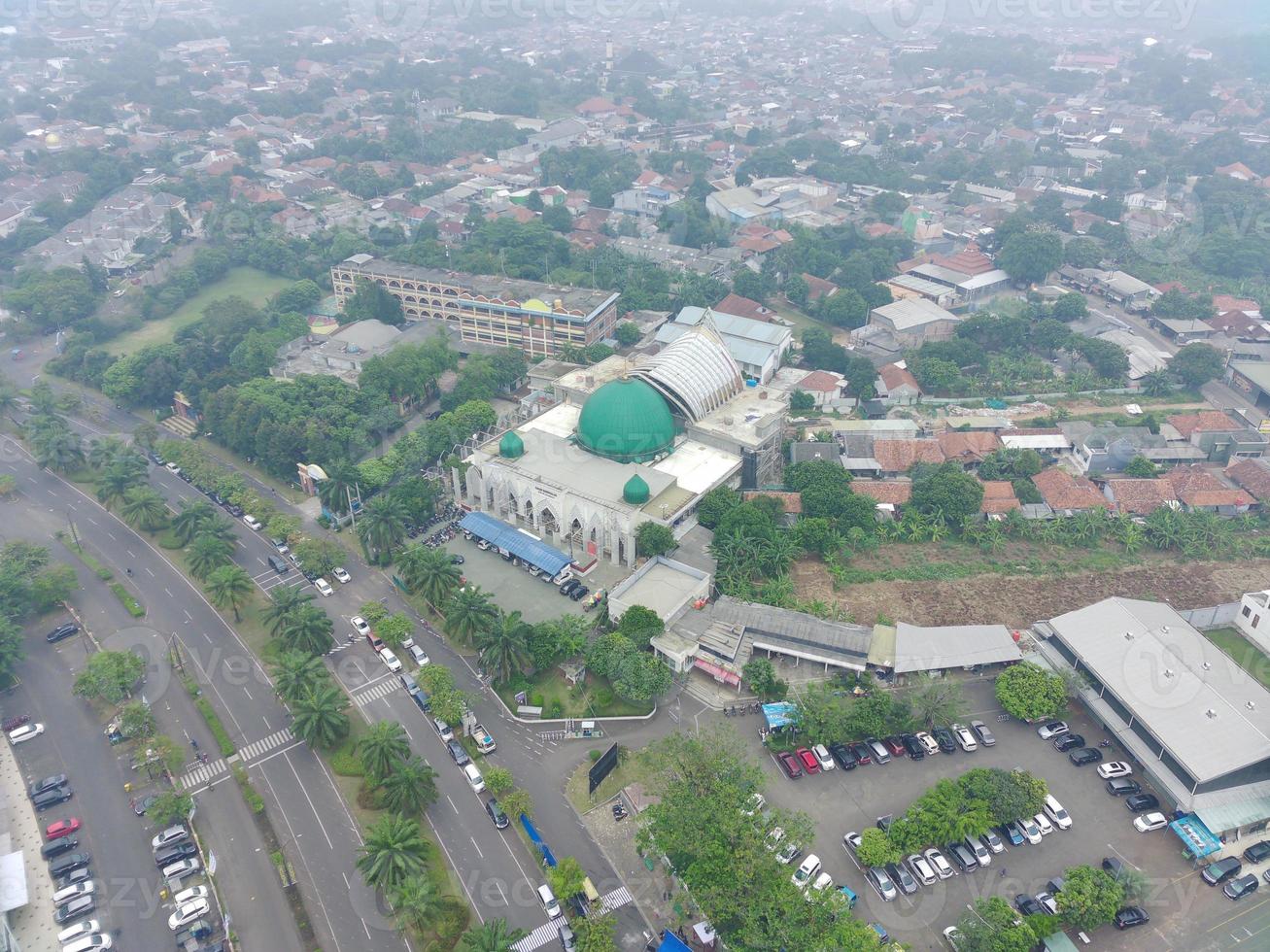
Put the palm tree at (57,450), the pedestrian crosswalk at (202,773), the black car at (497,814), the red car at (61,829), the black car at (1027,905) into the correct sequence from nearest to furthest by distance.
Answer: the black car at (1027,905)
the red car at (61,829)
the black car at (497,814)
the pedestrian crosswalk at (202,773)
the palm tree at (57,450)

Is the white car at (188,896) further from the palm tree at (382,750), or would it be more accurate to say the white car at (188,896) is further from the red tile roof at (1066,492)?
the red tile roof at (1066,492)

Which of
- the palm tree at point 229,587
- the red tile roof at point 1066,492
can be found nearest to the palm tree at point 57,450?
the palm tree at point 229,587

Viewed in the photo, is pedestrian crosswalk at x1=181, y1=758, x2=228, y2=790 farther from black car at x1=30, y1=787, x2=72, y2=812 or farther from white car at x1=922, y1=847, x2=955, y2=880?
white car at x1=922, y1=847, x2=955, y2=880

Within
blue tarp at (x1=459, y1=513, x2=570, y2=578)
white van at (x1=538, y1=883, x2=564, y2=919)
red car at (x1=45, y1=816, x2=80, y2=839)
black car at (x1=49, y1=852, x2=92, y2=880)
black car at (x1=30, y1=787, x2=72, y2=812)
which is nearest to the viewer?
white van at (x1=538, y1=883, x2=564, y2=919)

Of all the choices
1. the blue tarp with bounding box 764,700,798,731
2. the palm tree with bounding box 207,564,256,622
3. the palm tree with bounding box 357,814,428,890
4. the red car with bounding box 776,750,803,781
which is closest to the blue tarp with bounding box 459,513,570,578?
the palm tree with bounding box 207,564,256,622

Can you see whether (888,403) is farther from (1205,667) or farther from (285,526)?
(285,526)

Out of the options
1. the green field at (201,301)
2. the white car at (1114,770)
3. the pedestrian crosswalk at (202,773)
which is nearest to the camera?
the white car at (1114,770)

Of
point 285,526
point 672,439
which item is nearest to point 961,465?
point 672,439

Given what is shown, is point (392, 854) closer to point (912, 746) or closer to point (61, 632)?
point (912, 746)
